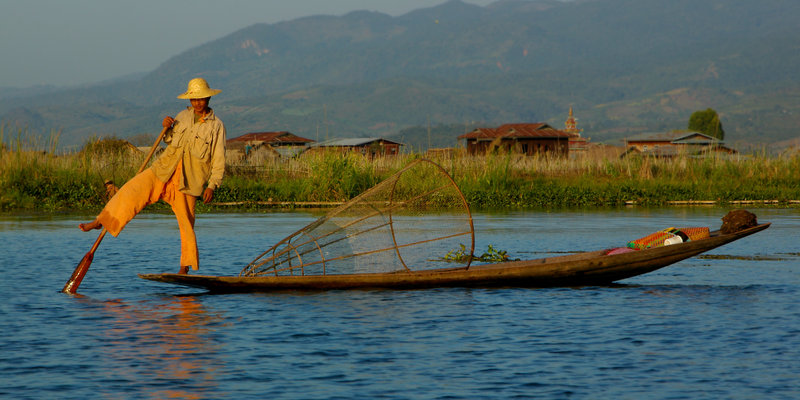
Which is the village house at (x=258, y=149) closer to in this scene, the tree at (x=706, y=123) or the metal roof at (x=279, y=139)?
the metal roof at (x=279, y=139)

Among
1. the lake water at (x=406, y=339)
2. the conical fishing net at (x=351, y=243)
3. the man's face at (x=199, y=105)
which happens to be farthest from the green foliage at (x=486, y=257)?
the man's face at (x=199, y=105)

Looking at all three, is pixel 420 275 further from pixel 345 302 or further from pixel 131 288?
pixel 131 288

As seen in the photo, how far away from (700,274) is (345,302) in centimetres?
477

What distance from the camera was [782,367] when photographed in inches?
279

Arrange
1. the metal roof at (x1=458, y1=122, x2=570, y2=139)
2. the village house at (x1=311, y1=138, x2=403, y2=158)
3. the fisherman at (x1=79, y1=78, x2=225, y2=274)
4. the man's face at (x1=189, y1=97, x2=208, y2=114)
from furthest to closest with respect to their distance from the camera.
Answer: the metal roof at (x1=458, y1=122, x2=570, y2=139)
the village house at (x1=311, y1=138, x2=403, y2=158)
the man's face at (x1=189, y1=97, x2=208, y2=114)
the fisherman at (x1=79, y1=78, x2=225, y2=274)

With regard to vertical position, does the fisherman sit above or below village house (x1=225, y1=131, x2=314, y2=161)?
below

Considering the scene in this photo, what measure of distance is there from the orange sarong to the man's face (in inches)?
23.1

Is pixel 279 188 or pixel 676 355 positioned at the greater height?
pixel 279 188

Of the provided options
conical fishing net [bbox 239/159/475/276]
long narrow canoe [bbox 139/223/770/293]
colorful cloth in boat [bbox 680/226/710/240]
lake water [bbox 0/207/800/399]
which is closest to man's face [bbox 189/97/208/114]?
conical fishing net [bbox 239/159/475/276]

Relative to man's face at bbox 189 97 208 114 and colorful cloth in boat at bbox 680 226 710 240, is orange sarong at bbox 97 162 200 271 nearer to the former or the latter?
man's face at bbox 189 97 208 114

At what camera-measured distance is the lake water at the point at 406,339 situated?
661 centimetres

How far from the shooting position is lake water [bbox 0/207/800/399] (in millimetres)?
6613

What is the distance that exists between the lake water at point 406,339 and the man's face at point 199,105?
188 cm

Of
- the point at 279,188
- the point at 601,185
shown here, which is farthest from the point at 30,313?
the point at 601,185
